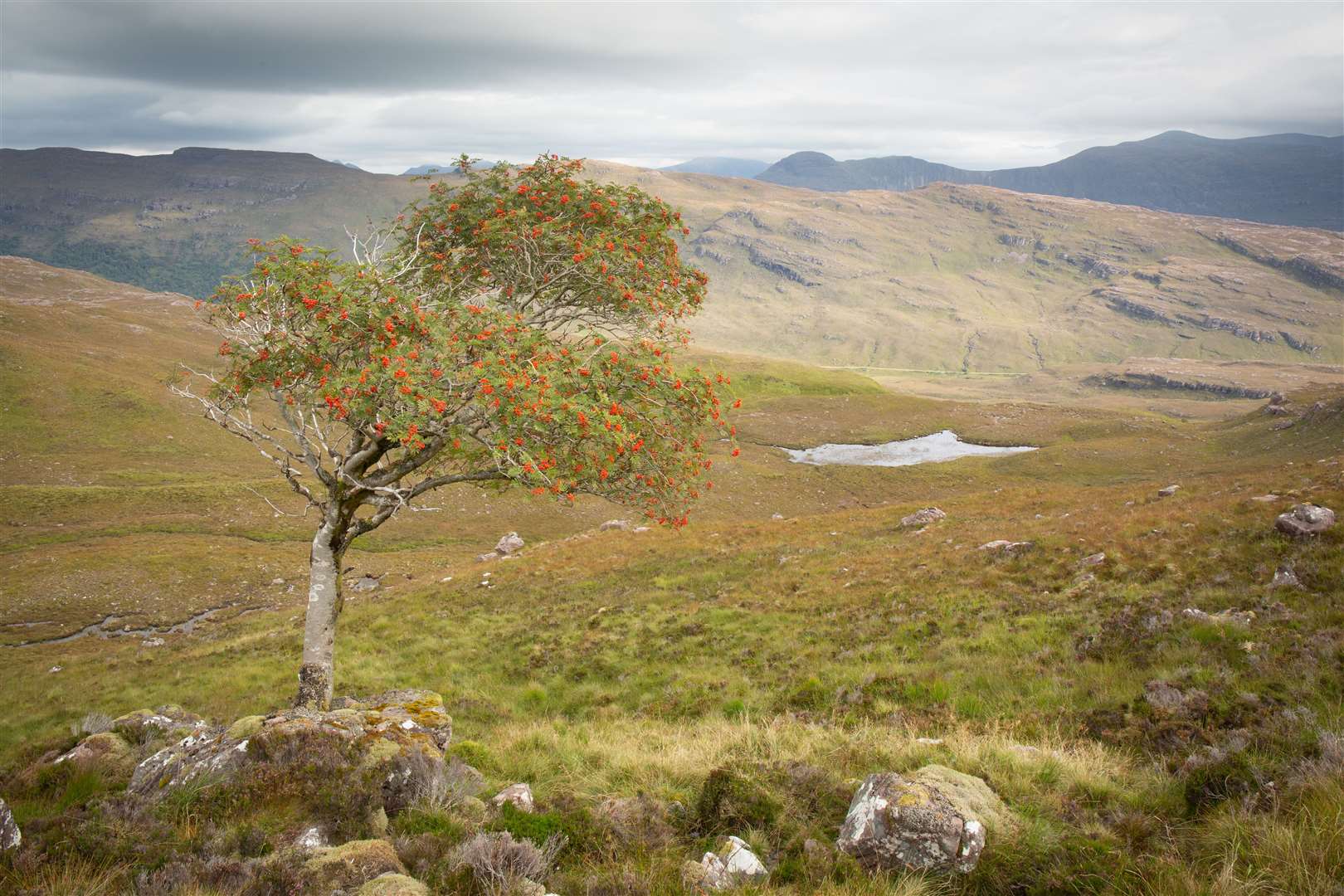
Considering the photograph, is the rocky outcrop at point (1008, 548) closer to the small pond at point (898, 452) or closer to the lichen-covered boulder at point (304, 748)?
the lichen-covered boulder at point (304, 748)

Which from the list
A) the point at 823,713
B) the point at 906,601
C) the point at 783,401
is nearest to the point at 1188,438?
the point at 783,401

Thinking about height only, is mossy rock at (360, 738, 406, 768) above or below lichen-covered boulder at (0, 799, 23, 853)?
below

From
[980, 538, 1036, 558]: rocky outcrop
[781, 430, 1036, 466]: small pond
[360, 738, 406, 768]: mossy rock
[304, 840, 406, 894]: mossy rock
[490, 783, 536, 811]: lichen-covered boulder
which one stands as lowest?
[781, 430, 1036, 466]: small pond

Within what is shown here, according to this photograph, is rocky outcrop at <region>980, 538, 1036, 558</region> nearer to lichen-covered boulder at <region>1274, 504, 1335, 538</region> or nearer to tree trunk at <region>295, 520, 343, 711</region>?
lichen-covered boulder at <region>1274, 504, 1335, 538</region>

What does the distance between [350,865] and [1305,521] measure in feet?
72.6

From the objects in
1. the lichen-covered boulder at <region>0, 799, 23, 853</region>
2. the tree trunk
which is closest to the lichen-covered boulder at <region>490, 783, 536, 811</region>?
the lichen-covered boulder at <region>0, 799, 23, 853</region>

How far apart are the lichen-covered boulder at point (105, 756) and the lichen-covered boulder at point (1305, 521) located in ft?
83.6

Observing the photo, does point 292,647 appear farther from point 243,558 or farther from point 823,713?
point 243,558

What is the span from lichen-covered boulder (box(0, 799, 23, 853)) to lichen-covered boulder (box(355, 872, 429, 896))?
13.4 ft

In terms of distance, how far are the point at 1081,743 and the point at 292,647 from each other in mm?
25558

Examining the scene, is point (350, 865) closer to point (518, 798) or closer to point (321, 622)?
point (518, 798)

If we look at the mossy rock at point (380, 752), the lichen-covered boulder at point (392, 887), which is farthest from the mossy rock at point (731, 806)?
the mossy rock at point (380, 752)

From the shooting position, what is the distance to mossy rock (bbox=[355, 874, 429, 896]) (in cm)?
584

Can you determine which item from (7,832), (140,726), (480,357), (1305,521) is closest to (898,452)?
(1305,521)
